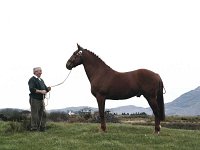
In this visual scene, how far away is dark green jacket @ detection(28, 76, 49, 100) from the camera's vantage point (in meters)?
19.2

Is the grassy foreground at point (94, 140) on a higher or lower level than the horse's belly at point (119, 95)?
lower

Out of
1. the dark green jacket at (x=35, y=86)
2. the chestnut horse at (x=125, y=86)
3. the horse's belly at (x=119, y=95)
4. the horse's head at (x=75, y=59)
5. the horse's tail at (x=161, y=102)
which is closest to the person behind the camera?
the chestnut horse at (x=125, y=86)

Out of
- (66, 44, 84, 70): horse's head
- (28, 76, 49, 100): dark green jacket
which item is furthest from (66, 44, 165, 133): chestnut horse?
(28, 76, 49, 100): dark green jacket

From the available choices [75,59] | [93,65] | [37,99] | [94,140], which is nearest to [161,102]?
[93,65]

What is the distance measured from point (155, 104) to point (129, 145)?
282cm

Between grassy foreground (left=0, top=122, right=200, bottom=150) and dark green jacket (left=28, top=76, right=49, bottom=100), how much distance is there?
5.20 feet

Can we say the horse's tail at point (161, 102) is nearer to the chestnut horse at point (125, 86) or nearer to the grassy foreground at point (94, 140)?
the chestnut horse at point (125, 86)

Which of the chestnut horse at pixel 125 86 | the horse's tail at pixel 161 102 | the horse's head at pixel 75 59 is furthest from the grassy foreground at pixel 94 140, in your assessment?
the horse's head at pixel 75 59

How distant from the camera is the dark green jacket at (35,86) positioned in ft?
63.0

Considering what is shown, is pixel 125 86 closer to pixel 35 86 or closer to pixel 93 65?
pixel 93 65

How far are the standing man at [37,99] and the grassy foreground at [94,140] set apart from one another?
1.79 ft

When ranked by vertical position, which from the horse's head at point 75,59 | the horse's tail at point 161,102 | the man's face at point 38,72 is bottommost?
the horse's tail at point 161,102

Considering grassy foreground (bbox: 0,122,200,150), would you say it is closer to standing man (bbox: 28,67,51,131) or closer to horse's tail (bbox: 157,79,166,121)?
standing man (bbox: 28,67,51,131)

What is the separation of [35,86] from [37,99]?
1.93ft
